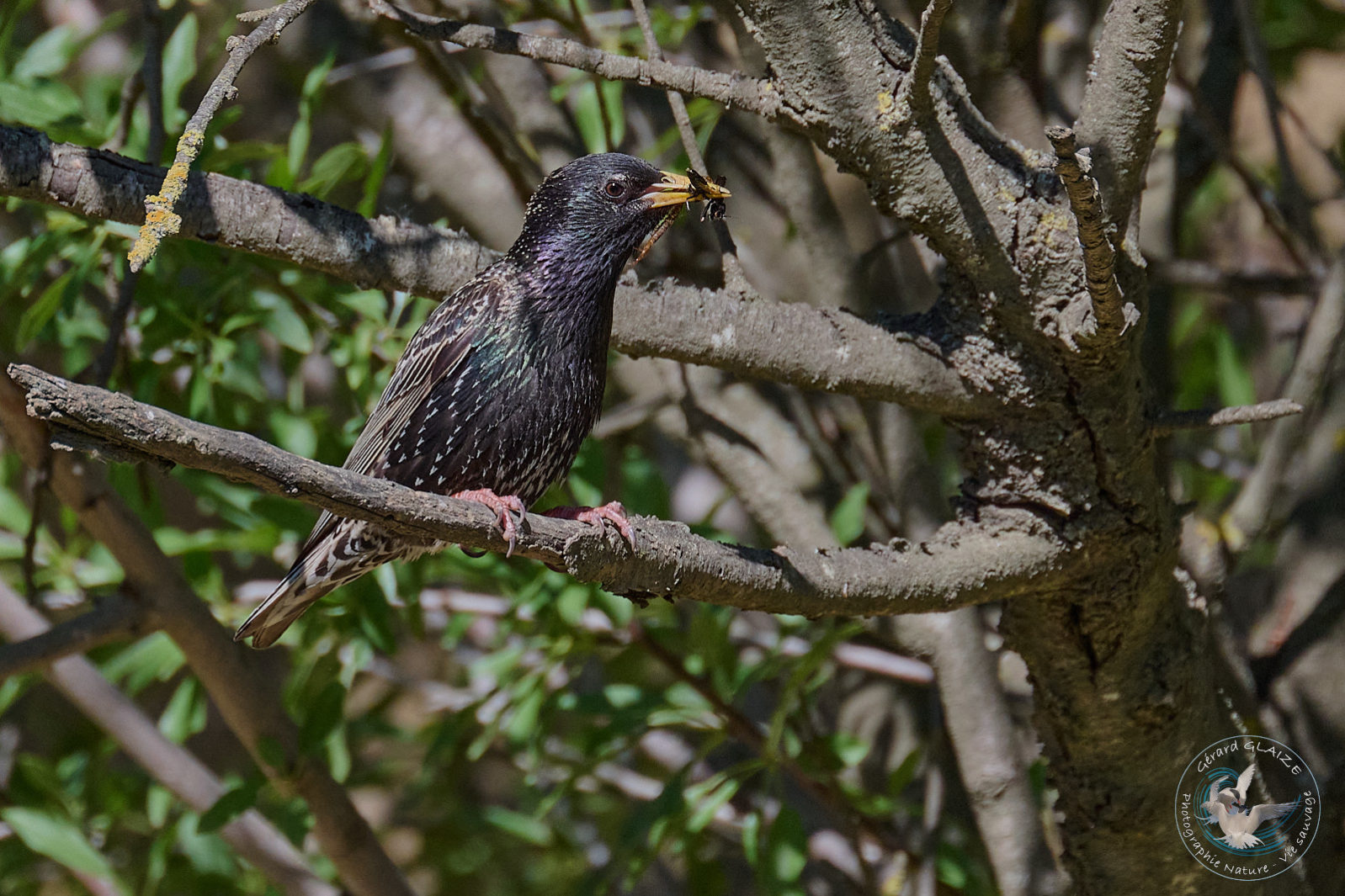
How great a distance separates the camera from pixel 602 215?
324 centimetres

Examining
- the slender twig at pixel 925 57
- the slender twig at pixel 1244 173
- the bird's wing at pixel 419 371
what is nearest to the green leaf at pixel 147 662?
the bird's wing at pixel 419 371

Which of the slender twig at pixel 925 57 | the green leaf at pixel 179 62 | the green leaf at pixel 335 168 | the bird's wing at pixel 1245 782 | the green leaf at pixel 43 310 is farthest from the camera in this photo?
the green leaf at pixel 179 62

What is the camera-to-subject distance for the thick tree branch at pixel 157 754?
366cm

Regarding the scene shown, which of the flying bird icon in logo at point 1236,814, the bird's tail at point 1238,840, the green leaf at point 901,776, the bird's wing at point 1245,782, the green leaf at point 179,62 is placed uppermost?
the green leaf at point 179,62

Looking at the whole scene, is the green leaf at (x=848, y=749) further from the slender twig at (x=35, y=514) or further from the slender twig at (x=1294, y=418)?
the slender twig at (x=35, y=514)

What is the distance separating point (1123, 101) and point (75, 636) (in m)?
2.68

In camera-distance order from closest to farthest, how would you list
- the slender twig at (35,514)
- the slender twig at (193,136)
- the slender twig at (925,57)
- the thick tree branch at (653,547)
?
1. the thick tree branch at (653,547)
2. the slender twig at (193,136)
3. the slender twig at (925,57)
4. the slender twig at (35,514)

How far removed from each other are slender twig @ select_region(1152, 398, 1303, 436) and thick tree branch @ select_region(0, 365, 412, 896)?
244 cm

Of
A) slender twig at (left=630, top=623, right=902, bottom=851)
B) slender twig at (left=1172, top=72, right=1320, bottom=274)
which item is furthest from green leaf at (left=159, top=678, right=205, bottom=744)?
slender twig at (left=1172, top=72, right=1320, bottom=274)

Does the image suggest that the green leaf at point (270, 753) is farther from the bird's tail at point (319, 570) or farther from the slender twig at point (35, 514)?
the slender twig at point (35, 514)

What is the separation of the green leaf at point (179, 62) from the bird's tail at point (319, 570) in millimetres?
1385

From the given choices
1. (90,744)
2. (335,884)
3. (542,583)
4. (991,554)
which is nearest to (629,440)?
(542,583)

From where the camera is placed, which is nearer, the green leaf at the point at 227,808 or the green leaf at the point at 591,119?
the green leaf at the point at 227,808

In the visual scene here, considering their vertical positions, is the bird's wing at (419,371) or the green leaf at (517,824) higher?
the bird's wing at (419,371)
